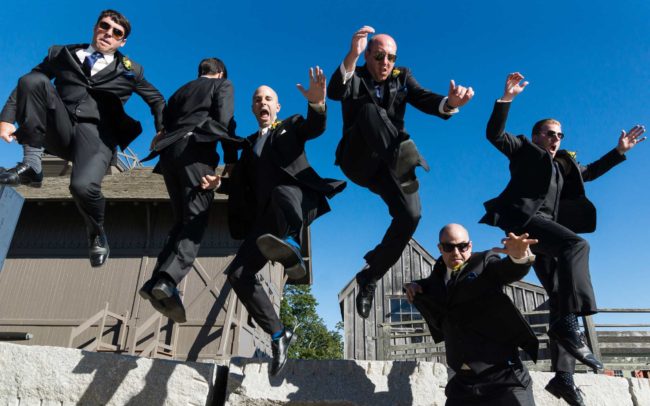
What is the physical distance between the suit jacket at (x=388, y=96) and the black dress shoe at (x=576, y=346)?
5.70 ft

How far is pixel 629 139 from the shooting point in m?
4.32

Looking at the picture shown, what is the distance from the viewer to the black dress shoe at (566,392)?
3.01 metres

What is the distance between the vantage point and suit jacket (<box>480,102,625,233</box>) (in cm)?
363

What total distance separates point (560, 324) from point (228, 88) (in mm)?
3091

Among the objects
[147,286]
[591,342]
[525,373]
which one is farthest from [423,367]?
[591,342]

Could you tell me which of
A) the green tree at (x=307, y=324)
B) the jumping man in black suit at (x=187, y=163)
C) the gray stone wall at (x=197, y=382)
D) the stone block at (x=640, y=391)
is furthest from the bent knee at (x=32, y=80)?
the green tree at (x=307, y=324)

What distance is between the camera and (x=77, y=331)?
967 centimetres

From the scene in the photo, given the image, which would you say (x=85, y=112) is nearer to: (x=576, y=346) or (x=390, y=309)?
(x=576, y=346)

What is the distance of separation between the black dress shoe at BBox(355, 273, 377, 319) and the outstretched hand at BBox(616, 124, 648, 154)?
272 centimetres

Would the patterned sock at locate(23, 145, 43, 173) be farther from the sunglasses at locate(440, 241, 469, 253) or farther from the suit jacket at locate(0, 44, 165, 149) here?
the sunglasses at locate(440, 241, 469, 253)

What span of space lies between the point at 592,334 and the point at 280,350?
792cm

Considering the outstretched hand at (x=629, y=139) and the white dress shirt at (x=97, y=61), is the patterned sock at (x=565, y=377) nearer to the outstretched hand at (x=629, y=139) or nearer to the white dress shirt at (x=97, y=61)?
the outstretched hand at (x=629, y=139)

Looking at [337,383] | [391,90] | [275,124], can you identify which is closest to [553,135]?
[391,90]

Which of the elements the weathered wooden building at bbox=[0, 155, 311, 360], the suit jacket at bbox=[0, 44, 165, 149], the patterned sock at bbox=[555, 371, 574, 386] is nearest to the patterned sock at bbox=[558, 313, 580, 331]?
the patterned sock at bbox=[555, 371, 574, 386]
